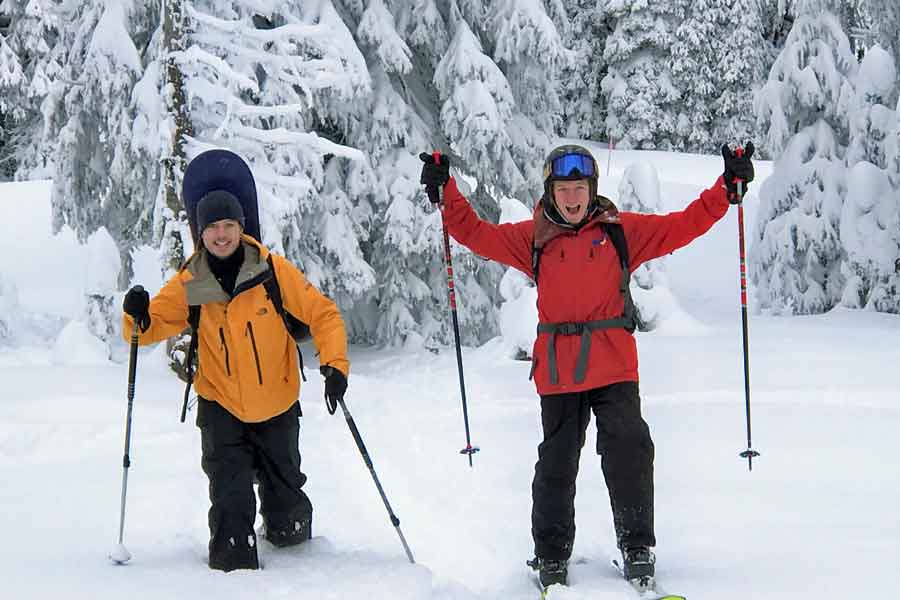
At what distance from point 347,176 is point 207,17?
4122 mm

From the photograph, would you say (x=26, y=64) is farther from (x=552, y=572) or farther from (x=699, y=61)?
(x=699, y=61)

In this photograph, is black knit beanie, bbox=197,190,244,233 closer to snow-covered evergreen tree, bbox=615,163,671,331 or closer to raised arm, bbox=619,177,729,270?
raised arm, bbox=619,177,729,270

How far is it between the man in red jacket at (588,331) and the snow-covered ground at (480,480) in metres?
0.34

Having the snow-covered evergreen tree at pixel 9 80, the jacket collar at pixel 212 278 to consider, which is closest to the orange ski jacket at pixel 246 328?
the jacket collar at pixel 212 278

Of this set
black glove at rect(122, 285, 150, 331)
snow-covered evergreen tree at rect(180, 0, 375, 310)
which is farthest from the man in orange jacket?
snow-covered evergreen tree at rect(180, 0, 375, 310)

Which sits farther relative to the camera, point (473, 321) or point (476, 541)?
point (473, 321)

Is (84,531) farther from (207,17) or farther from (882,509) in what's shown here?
(207,17)

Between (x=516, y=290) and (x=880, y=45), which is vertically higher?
(x=880, y=45)

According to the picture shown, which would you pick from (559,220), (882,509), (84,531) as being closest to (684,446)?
(882,509)

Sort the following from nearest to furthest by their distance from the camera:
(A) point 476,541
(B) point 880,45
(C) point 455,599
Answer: (C) point 455,599
(A) point 476,541
(B) point 880,45

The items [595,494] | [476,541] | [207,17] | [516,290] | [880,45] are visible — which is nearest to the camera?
[476,541]

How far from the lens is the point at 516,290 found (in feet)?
37.3

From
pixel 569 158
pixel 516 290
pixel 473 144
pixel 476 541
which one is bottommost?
pixel 476 541

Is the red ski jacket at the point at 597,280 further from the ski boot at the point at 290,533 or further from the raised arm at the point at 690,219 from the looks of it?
the ski boot at the point at 290,533
